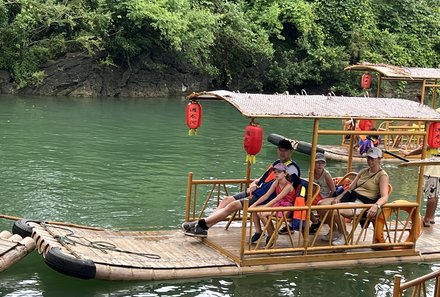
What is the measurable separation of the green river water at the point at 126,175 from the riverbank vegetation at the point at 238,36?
3.72 m

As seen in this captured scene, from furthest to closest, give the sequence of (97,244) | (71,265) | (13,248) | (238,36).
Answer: (238,36) → (97,244) → (13,248) → (71,265)

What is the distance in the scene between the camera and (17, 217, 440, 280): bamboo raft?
24.1 ft

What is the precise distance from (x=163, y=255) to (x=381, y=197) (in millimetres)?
2794

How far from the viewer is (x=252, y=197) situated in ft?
28.4

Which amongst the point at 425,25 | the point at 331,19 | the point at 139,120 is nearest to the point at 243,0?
the point at 331,19

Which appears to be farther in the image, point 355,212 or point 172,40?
point 172,40

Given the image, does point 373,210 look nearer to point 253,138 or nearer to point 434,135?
point 434,135

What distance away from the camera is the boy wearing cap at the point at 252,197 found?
27.6ft

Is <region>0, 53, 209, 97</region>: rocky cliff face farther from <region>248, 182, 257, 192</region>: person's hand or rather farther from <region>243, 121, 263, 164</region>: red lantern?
<region>243, 121, 263, 164</region>: red lantern

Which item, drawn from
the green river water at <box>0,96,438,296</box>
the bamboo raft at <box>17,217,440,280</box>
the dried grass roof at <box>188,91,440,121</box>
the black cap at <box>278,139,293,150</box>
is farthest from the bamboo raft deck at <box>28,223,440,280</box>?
the dried grass roof at <box>188,91,440,121</box>

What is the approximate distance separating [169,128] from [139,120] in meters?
1.79

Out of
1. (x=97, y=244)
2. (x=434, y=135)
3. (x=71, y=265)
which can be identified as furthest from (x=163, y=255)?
(x=434, y=135)

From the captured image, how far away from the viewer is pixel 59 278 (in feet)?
25.7

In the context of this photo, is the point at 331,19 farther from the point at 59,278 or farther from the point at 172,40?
the point at 59,278
